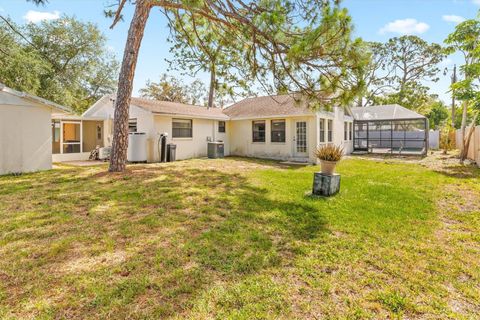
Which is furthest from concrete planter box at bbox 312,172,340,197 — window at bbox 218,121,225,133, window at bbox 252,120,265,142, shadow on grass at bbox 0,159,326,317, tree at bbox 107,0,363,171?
window at bbox 218,121,225,133

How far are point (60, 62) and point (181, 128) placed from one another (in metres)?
13.6

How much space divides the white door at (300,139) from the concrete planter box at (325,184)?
7.53 metres

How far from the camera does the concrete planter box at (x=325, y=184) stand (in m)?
6.58

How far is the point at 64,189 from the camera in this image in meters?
6.80

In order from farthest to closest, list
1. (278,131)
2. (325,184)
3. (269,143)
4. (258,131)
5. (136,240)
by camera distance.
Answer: (258,131)
(269,143)
(278,131)
(325,184)
(136,240)

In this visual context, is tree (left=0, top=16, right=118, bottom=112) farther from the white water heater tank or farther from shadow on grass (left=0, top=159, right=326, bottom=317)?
shadow on grass (left=0, top=159, right=326, bottom=317)

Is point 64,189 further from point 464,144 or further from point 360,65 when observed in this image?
point 464,144

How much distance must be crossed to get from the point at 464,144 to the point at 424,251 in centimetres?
1362

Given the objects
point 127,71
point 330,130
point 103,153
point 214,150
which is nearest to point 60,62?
point 103,153

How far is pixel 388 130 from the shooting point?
77.6ft

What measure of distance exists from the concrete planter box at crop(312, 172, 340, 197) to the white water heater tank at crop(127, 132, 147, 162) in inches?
340

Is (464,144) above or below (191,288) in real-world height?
above

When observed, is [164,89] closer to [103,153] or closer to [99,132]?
[99,132]

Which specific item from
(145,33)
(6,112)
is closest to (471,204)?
(145,33)
